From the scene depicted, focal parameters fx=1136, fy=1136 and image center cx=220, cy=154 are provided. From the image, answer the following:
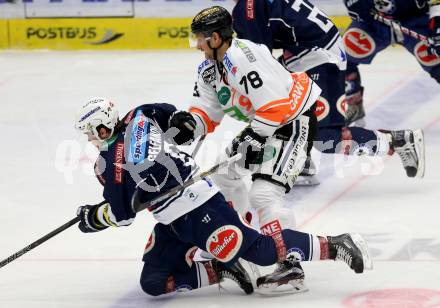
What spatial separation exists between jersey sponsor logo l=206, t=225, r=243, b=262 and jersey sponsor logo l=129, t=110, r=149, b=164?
0.40m

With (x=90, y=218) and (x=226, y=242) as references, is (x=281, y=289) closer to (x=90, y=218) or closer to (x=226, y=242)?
(x=226, y=242)

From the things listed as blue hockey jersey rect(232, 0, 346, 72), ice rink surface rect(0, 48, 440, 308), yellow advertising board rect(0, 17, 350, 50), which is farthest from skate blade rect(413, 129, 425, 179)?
yellow advertising board rect(0, 17, 350, 50)

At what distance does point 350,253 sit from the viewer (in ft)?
14.4

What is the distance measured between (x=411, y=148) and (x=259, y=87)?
1586mm

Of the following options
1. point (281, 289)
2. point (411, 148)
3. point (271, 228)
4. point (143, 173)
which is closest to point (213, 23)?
point (143, 173)

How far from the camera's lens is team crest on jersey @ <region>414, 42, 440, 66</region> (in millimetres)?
6910

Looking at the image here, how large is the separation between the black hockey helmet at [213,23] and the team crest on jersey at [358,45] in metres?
2.48

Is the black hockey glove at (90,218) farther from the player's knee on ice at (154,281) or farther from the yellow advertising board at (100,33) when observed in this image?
the yellow advertising board at (100,33)

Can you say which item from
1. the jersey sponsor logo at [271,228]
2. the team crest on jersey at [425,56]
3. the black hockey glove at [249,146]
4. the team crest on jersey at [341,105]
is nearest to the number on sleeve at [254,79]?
the black hockey glove at [249,146]

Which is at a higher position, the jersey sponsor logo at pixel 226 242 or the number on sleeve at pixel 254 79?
the number on sleeve at pixel 254 79

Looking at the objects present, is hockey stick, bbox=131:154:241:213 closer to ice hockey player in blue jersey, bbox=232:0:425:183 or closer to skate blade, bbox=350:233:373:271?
skate blade, bbox=350:233:373:271

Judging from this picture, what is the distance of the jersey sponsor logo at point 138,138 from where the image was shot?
4215mm

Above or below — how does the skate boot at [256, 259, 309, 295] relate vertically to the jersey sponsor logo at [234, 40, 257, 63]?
below

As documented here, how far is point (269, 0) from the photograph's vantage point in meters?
5.73
